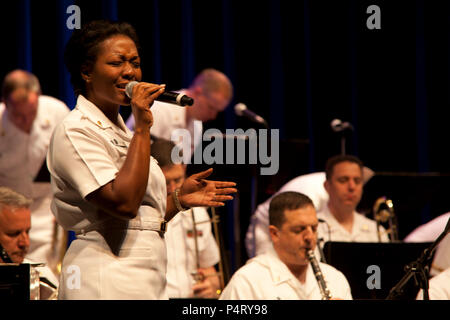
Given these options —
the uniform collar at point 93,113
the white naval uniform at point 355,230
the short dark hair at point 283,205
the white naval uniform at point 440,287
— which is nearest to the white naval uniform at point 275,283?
the short dark hair at point 283,205

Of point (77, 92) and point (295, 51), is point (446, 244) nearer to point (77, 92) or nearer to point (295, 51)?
point (295, 51)

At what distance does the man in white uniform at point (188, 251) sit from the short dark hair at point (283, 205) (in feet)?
2.79

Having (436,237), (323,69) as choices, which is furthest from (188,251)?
(323,69)

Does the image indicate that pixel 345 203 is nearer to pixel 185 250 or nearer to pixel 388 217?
pixel 388 217

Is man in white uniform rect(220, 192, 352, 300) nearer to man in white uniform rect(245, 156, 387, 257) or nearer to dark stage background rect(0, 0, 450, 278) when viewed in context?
man in white uniform rect(245, 156, 387, 257)

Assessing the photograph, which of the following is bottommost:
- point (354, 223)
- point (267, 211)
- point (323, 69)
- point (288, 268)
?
A: point (288, 268)

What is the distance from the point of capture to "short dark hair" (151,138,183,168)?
4898 millimetres

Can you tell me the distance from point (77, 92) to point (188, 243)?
10.2ft

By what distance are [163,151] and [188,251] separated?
0.95m

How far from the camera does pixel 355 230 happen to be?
6.04 metres

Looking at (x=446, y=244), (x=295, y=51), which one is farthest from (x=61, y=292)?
(x=295, y=51)

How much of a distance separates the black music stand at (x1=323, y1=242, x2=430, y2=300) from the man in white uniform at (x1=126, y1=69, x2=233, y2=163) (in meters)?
1.95

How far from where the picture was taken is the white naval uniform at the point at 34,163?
19.3 feet

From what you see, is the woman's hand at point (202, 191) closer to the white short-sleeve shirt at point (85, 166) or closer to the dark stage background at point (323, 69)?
the white short-sleeve shirt at point (85, 166)
